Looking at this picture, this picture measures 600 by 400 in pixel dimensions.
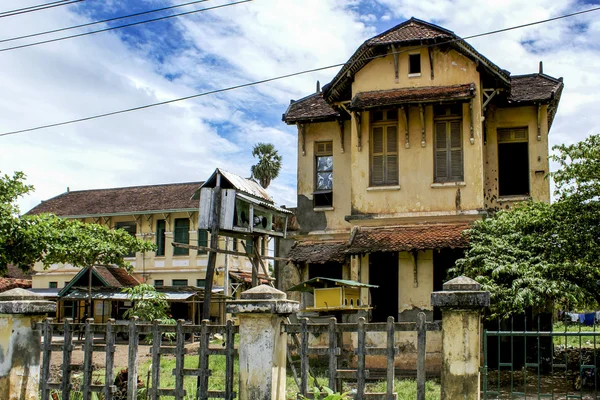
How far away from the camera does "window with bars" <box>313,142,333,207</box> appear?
19453 millimetres

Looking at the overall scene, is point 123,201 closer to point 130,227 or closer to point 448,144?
point 130,227

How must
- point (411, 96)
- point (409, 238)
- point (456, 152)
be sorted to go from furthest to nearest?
point (456, 152), point (411, 96), point (409, 238)

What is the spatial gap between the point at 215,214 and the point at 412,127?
639 centimetres

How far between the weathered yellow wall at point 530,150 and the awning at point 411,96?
2.25m

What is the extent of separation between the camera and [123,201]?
36.2 meters

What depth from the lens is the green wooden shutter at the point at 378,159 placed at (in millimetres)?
17219

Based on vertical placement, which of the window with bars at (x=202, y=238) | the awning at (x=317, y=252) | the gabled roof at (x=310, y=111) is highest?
the gabled roof at (x=310, y=111)

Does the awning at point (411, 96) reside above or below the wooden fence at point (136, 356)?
above

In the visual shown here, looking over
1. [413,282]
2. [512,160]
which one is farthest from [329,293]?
[512,160]

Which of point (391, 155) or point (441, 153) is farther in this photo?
point (391, 155)

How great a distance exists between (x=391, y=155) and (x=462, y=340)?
35.5 ft

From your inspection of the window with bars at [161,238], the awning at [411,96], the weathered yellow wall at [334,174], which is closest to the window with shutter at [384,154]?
the awning at [411,96]

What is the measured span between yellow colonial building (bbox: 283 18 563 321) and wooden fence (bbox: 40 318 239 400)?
8.58m

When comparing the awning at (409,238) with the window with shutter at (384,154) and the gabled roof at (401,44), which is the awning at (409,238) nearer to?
the window with shutter at (384,154)
